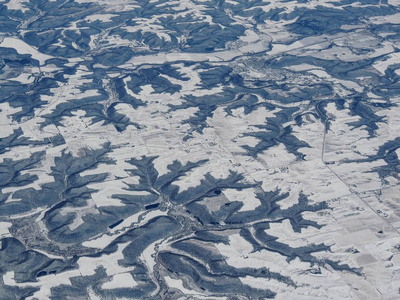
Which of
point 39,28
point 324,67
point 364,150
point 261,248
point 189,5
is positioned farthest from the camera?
point 189,5

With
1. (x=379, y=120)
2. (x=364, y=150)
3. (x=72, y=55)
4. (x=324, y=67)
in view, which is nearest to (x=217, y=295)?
(x=364, y=150)

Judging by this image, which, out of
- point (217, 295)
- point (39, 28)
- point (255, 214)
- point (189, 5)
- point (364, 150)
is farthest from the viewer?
point (189, 5)

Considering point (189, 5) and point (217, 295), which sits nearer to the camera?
point (217, 295)

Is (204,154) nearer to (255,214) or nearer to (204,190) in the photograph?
(204,190)

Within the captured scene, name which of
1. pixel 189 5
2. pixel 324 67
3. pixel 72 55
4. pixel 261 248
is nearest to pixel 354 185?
pixel 261 248

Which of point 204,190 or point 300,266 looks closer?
point 300,266

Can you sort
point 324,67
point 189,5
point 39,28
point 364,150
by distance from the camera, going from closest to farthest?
point 364,150 → point 324,67 → point 39,28 → point 189,5

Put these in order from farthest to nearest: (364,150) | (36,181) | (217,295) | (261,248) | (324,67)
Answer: (324,67) → (364,150) → (36,181) → (261,248) → (217,295)

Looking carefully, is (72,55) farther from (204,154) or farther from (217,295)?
(217,295)
